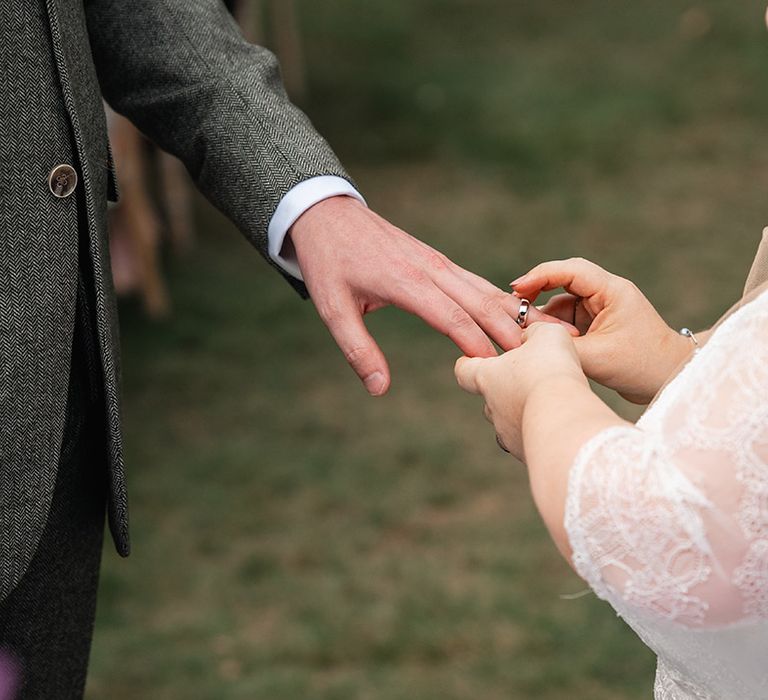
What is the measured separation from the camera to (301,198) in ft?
5.24

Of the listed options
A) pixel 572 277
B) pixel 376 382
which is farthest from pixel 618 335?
pixel 376 382

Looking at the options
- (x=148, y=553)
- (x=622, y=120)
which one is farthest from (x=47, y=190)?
(x=622, y=120)

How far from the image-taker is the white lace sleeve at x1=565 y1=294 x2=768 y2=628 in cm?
102

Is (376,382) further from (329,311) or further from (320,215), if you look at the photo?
(320,215)

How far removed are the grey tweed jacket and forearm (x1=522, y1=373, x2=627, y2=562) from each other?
57cm

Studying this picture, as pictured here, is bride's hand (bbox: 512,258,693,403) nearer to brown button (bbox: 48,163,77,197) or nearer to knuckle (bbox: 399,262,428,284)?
knuckle (bbox: 399,262,428,284)

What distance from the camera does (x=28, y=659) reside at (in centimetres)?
145

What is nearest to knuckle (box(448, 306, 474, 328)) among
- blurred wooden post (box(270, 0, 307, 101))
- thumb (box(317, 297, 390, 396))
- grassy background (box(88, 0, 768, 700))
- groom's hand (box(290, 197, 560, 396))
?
groom's hand (box(290, 197, 560, 396))

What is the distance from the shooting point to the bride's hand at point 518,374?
122cm

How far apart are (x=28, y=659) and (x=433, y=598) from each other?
163 cm

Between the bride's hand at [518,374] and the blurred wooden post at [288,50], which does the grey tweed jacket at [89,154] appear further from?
the blurred wooden post at [288,50]

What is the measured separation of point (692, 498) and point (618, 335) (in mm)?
465

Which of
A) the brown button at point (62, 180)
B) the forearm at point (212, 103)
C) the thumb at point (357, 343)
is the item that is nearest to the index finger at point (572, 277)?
the thumb at point (357, 343)

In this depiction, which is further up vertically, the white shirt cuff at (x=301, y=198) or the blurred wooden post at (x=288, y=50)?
the white shirt cuff at (x=301, y=198)
